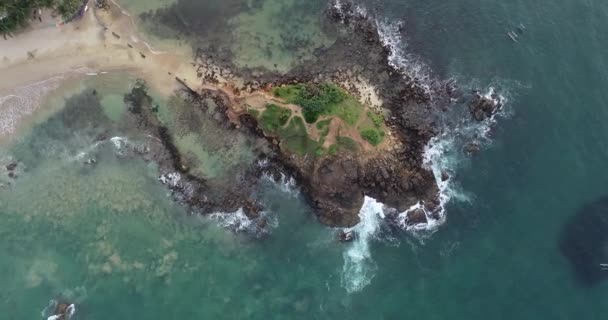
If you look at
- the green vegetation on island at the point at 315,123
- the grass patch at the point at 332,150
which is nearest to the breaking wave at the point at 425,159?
the grass patch at the point at 332,150

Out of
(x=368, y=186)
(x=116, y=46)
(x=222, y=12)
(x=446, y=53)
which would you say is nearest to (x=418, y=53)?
(x=446, y=53)

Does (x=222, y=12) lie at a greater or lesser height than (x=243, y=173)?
greater

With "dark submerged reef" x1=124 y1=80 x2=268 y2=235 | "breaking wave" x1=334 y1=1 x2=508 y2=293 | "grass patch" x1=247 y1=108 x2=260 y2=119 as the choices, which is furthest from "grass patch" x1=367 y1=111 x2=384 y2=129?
"dark submerged reef" x1=124 y1=80 x2=268 y2=235

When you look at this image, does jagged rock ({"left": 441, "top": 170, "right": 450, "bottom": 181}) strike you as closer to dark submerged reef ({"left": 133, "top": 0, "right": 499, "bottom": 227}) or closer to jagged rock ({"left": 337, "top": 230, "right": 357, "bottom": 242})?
dark submerged reef ({"left": 133, "top": 0, "right": 499, "bottom": 227})

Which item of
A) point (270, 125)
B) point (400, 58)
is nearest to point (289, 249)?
point (270, 125)

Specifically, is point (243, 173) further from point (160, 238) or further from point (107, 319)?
point (107, 319)

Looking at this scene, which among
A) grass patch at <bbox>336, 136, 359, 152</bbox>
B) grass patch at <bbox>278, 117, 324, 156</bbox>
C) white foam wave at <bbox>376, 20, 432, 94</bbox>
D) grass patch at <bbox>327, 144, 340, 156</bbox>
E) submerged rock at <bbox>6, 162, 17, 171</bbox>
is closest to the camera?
submerged rock at <bbox>6, 162, 17, 171</bbox>
